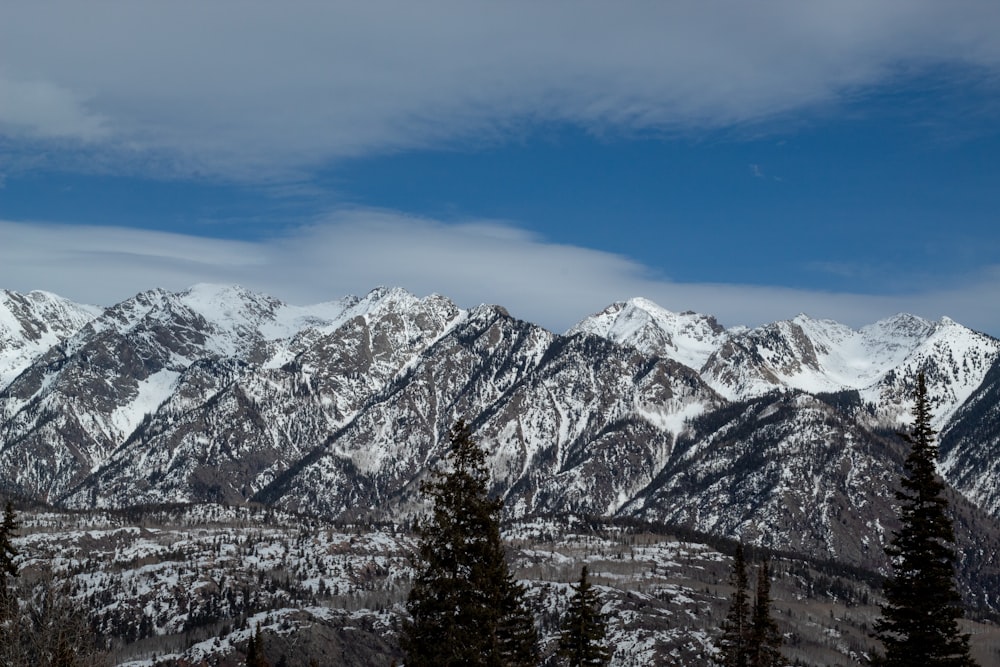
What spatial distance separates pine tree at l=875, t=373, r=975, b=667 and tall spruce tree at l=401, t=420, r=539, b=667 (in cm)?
2031

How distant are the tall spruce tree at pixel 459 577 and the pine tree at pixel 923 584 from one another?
2031cm

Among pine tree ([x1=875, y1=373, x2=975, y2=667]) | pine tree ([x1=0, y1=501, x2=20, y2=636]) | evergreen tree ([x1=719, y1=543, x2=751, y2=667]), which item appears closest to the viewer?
pine tree ([x1=0, y1=501, x2=20, y2=636])

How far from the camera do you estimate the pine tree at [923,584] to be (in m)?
56.3

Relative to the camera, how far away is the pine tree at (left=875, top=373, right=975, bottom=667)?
2216 inches

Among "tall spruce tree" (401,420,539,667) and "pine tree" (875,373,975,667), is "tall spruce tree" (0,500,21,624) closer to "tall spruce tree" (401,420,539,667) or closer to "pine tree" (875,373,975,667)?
"tall spruce tree" (401,420,539,667)

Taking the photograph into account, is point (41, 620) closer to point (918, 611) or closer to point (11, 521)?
point (11, 521)

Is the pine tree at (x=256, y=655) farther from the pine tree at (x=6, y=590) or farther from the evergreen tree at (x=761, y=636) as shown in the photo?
the evergreen tree at (x=761, y=636)

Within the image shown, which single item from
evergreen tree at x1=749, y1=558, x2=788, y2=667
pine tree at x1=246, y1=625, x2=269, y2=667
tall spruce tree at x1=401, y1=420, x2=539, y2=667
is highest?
tall spruce tree at x1=401, y1=420, x2=539, y2=667

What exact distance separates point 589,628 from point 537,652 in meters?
11.0

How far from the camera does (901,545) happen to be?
58375 mm

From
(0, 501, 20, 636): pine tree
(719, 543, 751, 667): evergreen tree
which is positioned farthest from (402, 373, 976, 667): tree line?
(719, 543, 751, 667): evergreen tree

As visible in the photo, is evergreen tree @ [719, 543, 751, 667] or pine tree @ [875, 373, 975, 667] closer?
pine tree @ [875, 373, 975, 667]

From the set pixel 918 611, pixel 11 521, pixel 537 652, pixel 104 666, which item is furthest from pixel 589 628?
pixel 11 521

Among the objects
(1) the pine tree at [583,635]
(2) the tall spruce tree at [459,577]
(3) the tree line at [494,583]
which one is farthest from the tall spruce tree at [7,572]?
(1) the pine tree at [583,635]
